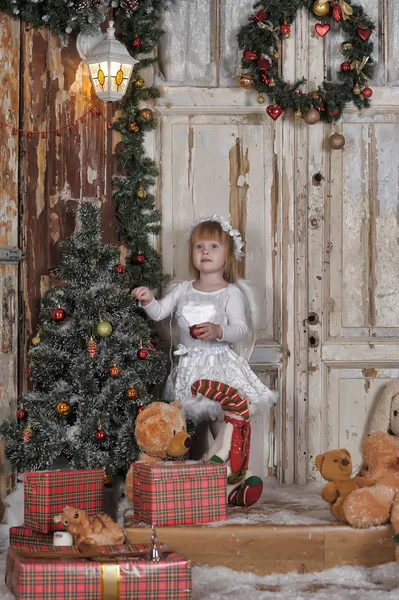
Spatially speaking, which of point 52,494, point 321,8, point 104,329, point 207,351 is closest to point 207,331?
point 207,351

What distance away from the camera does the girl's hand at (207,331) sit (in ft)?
14.0

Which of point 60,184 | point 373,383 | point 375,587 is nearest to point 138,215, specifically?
point 60,184

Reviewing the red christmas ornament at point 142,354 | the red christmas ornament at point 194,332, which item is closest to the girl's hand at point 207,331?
the red christmas ornament at point 194,332

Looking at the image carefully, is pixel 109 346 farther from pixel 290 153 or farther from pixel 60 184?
pixel 290 153

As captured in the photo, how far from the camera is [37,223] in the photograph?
4.72 metres

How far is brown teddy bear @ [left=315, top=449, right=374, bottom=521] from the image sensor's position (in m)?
3.78

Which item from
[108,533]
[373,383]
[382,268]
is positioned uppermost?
[382,268]

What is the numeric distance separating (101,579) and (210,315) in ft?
5.75

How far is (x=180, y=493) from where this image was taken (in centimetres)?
367

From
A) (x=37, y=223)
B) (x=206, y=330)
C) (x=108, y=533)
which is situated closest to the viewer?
(x=108, y=533)

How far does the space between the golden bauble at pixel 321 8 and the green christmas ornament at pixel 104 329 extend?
2.05 m

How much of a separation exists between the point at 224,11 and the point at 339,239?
1.40 metres

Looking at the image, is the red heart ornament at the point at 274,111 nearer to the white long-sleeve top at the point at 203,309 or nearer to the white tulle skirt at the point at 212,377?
the white long-sleeve top at the point at 203,309

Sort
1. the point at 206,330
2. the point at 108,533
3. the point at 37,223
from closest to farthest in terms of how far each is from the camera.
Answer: the point at 108,533
the point at 206,330
the point at 37,223
